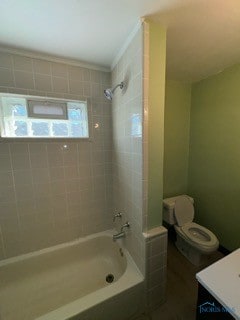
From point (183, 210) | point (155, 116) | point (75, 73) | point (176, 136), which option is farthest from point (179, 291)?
point (75, 73)

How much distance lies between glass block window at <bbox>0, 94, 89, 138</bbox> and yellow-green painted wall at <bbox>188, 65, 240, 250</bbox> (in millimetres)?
1596

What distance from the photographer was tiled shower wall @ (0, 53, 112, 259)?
1.47m

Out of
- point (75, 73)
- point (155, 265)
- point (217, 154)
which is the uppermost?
point (75, 73)

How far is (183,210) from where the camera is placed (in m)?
2.05

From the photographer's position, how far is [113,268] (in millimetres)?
1740

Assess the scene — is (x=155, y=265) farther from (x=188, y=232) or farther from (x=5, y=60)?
(x=5, y=60)

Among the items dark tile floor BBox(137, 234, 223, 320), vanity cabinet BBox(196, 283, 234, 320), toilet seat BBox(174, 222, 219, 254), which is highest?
vanity cabinet BBox(196, 283, 234, 320)

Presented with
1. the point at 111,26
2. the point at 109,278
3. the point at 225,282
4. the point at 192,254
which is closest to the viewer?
the point at 225,282

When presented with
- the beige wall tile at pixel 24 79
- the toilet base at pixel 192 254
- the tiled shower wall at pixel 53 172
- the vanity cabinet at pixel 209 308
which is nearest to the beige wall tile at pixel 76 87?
the tiled shower wall at pixel 53 172

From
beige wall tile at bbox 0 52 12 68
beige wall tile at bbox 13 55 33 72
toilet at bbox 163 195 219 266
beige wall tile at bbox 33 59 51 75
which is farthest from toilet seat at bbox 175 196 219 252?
beige wall tile at bbox 0 52 12 68

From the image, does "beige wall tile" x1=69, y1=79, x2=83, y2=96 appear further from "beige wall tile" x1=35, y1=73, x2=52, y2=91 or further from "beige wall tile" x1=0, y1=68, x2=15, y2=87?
"beige wall tile" x1=0, y1=68, x2=15, y2=87

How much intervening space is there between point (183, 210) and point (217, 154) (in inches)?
34.4

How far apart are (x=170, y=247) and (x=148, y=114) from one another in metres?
1.96

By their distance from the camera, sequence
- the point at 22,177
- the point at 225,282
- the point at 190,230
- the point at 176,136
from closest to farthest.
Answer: the point at 225,282
the point at 22,177
the point at 190,230
the point at 176,136
